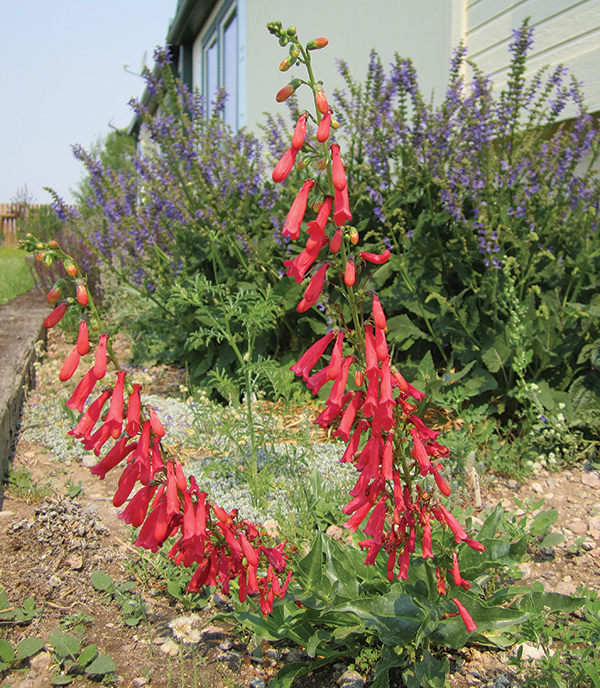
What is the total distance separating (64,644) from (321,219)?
58.0 inches

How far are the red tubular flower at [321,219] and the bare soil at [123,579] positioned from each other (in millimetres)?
1211

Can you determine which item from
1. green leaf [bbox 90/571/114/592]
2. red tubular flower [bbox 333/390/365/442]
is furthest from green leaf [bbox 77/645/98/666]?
red tubular flower [bbox 333/390/365/442]

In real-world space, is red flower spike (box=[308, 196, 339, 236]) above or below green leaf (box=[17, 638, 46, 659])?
above

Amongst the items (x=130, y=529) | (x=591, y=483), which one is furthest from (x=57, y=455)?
(x=591, y=483)

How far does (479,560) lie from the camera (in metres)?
1.63

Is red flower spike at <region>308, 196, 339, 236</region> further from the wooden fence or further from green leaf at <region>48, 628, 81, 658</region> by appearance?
the wooden fence

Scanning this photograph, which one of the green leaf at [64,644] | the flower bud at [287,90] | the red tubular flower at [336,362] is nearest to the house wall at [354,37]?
the flower bud at [287,90]

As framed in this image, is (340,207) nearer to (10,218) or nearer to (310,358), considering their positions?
(310,358)

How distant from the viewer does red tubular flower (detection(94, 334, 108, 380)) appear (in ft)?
4.21

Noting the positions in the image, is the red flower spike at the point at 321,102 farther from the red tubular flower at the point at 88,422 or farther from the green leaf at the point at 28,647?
the green leaf at the point at 28,647

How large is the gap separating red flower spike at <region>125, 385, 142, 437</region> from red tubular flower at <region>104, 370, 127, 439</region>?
25 mm

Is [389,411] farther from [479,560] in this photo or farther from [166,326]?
[166,326]

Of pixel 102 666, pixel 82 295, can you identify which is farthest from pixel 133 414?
pixel 102 666

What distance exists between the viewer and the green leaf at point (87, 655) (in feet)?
5.21
